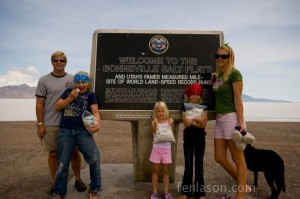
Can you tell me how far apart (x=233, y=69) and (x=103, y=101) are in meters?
2.29

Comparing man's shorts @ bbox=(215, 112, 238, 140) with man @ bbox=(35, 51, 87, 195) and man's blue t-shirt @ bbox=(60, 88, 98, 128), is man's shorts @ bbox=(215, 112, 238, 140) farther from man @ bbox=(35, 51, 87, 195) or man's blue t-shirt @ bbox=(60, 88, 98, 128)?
man @ bbox=(35, 51, 87, 195)

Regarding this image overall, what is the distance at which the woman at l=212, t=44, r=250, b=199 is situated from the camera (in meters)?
4.34

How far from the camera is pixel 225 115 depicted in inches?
176

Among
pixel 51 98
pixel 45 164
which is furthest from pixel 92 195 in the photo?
pixel 45 164

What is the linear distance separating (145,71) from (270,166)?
2580mm

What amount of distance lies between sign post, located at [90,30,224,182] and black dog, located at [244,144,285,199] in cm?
107

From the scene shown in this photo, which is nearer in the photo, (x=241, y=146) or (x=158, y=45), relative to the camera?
(x=241, y=146)

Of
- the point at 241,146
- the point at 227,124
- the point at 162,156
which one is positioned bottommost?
the point at 162,156

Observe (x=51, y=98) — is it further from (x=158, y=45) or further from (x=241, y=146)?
(x=241, y=146)

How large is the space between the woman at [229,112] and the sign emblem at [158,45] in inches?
50.7

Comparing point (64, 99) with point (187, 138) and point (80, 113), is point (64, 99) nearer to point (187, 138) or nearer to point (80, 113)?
point (80, 113)

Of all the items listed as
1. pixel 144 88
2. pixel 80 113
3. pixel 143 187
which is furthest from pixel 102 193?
pixel 144 88

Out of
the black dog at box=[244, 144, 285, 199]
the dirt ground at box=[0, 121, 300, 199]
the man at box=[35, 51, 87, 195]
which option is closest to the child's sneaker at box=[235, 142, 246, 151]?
the black dog at box=[244, 144, 285, 199]

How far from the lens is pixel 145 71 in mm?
5531
